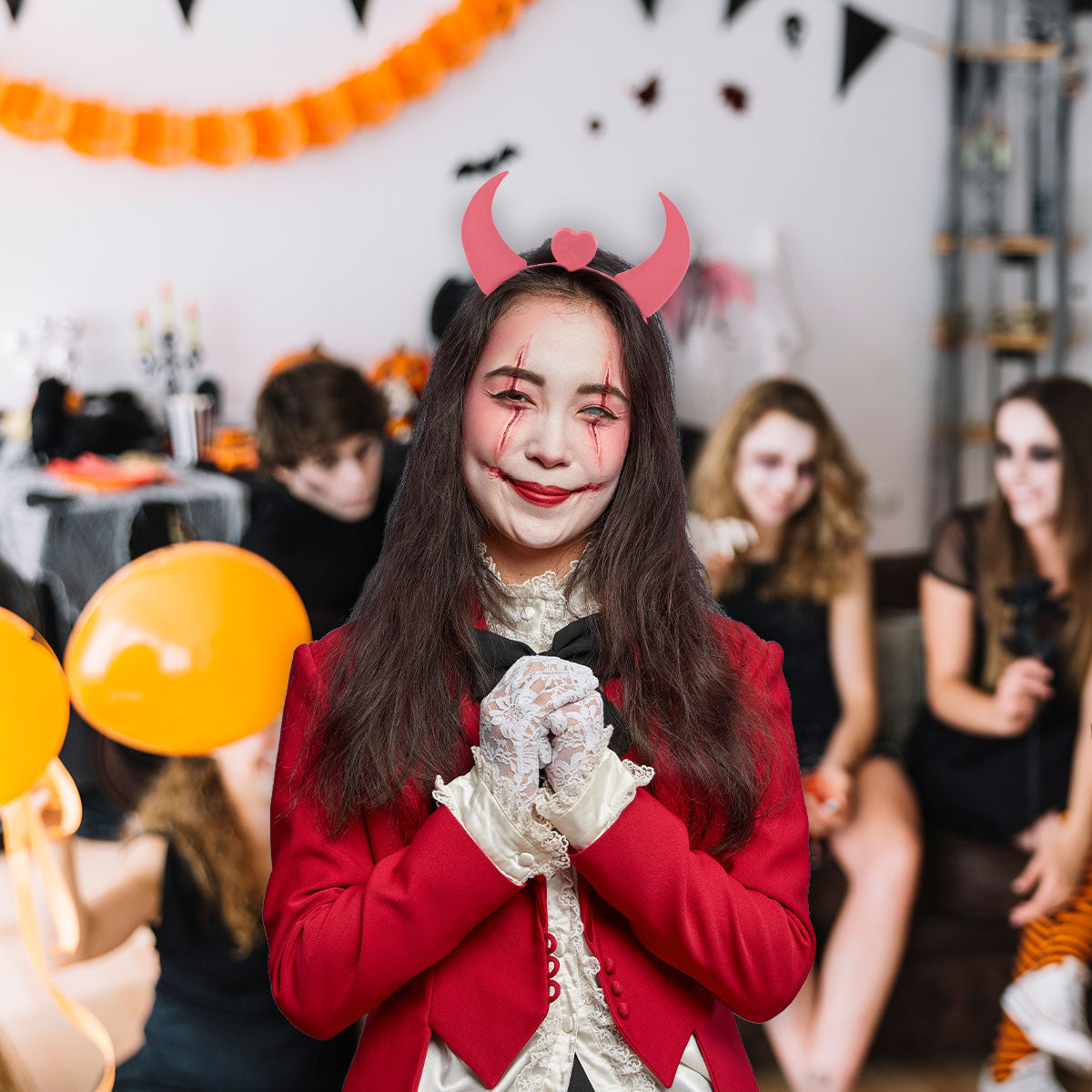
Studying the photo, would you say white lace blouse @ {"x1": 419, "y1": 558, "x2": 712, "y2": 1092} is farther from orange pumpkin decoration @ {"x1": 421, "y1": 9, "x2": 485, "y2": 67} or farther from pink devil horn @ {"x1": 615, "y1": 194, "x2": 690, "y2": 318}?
orange pumpkin decoration @ {"x1": 421, "y1": 9, "x2": 485, "y2": 67}

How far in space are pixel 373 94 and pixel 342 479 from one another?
148cm

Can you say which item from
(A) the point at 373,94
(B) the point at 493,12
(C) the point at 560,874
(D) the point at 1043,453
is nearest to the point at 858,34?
(B) the point at 493,12

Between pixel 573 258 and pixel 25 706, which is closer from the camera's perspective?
pixel 573 258

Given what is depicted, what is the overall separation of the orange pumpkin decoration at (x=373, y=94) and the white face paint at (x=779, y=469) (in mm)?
1539

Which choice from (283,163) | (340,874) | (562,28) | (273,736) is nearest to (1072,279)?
(562,28)

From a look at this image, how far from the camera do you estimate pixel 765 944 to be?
0.85 meters

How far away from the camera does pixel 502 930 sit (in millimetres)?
887

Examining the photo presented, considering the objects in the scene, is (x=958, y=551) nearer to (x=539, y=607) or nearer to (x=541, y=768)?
(x=539, y=607)

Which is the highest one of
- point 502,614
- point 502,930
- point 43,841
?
point 502,614

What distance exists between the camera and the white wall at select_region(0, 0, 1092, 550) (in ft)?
10.2

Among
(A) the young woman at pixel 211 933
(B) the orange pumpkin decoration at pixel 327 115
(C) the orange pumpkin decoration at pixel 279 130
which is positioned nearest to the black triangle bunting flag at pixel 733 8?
(B) the orange pumpkin decoration at pixel 327 115

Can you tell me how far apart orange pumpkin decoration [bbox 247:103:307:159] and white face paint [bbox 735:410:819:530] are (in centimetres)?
160

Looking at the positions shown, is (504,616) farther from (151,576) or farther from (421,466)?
(151,576)

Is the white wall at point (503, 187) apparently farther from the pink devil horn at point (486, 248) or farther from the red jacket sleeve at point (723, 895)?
the red jacket sleeve at point (723, 895)
